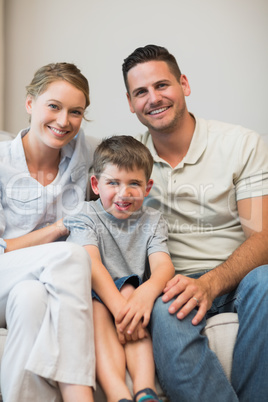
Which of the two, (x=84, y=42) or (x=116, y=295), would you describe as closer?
(x=116, y=295)

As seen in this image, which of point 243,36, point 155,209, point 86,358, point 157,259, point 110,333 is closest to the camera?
point 86,358

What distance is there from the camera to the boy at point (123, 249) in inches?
48.5

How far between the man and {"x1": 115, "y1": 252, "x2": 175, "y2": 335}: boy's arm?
0.03 m

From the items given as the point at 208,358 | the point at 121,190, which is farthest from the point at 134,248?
the point at 208,358

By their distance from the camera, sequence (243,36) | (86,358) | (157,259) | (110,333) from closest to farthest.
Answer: (86,358)
(110,333)
(157,259)
(243,36)

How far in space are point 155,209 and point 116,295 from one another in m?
0.45

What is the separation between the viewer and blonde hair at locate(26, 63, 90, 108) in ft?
5.29

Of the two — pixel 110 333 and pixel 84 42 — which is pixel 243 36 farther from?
pixel 110 333

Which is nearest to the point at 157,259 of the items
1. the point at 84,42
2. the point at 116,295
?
the point at 116,295

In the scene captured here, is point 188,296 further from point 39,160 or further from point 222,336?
point 39,160

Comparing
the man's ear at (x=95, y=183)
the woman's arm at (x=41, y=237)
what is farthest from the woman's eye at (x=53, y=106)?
the woman's arm at (x=41, y=237)

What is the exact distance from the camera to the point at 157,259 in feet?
4.67

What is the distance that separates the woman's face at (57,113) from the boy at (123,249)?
0.17 metres

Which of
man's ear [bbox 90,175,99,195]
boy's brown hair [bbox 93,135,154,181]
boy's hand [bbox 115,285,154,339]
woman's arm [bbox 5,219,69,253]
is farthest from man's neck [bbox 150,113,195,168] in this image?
boy's hand [bbox 115,285,154,339]
